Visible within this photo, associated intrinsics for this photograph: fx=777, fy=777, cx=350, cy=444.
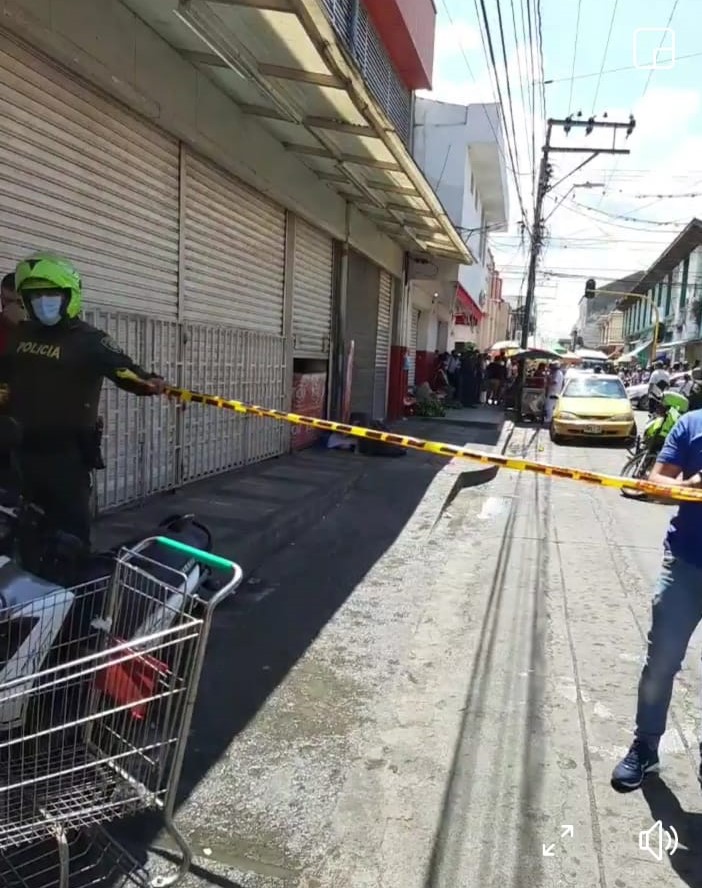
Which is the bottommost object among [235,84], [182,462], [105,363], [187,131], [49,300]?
[182,462]

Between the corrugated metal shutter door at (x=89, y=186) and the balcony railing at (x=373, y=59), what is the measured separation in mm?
3505

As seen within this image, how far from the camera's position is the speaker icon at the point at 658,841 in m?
2.79

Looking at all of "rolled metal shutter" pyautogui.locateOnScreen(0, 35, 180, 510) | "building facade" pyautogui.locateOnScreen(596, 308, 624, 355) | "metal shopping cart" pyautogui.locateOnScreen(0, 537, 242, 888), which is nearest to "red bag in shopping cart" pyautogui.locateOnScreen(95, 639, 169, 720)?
"metal shopping cart" pyautogui.locateOnScreen(0, 537, 242, 888)

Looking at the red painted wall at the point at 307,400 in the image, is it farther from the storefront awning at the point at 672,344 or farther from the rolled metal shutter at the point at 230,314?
the storefront awning at the point at 672,344

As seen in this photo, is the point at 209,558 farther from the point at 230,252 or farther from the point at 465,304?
the point at 465,304

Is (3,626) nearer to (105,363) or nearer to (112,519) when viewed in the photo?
(105,363)

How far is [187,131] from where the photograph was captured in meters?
6.98

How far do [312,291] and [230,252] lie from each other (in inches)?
128

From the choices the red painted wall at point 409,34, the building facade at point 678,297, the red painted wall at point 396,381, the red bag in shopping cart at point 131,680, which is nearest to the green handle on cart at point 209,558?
the red bag in shopping cart at point 131,680

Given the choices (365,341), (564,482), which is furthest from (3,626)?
(365,341)

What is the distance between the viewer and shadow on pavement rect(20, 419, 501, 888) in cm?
309

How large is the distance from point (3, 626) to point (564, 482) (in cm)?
962

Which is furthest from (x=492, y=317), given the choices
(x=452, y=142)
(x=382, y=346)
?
(x=382, y=346)

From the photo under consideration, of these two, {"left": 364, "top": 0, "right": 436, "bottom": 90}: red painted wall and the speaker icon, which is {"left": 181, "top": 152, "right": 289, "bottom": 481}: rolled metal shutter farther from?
the speaker icon
